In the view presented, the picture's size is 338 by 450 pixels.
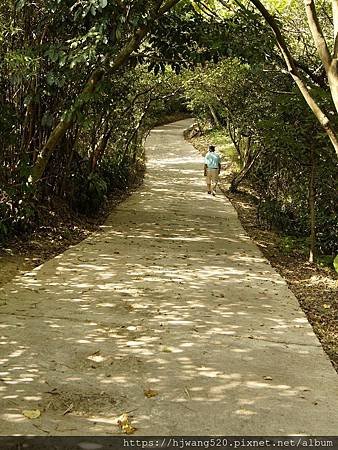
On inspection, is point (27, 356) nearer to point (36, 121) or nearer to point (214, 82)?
point (36, 121)

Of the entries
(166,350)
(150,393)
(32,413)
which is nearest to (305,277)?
(166,350)

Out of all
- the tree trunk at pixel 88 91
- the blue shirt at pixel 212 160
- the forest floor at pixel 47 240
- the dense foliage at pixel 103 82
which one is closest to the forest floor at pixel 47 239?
the forest floor at pixel 47 240

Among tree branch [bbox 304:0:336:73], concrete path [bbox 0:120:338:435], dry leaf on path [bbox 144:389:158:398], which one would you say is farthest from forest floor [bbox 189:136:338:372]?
tree branch [bbox 304:0:336:73]

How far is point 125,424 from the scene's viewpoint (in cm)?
346

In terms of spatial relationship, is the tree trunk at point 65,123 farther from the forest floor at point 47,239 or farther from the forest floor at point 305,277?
the forest floor at point 305,277

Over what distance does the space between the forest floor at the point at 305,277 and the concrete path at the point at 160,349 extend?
0.22m

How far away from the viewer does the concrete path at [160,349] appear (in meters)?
3.62

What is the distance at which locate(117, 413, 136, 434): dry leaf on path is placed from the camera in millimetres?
3387

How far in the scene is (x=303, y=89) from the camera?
4.83m

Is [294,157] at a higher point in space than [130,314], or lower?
higher

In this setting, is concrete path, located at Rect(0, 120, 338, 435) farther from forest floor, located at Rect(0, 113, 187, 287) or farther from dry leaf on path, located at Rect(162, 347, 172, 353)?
forest floor, located at Rect(0, 113, 187, 287)

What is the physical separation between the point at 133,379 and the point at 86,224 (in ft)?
21.5

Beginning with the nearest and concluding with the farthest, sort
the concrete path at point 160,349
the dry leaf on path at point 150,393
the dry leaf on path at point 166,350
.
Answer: the concrete path at point 160,349, the dry leaf on path at point 150,393, the dry leaf on path at point 166,350

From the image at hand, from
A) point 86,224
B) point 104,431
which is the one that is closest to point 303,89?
point 104,431
